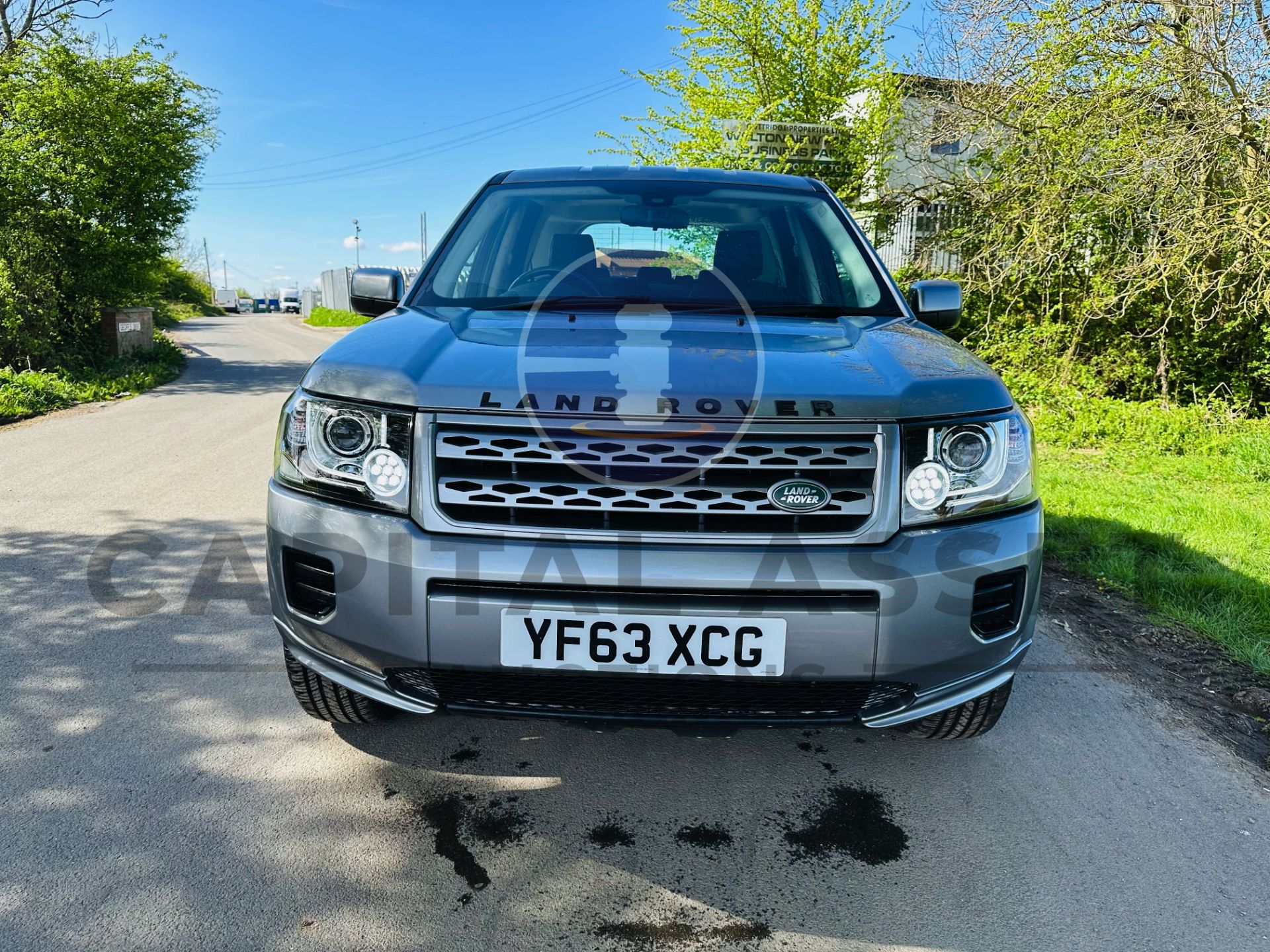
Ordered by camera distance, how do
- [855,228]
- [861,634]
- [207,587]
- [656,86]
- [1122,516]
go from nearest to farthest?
1. [861,634]
2. [855,228]
3. [207,587]
4. [1122,516]
5. [656,86]

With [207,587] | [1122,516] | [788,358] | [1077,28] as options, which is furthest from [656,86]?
[788,358]

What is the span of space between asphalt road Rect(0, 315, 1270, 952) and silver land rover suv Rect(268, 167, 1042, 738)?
362 mm

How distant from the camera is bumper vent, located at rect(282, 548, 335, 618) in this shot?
6.88 feet

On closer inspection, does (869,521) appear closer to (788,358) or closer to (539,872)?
(788,358)

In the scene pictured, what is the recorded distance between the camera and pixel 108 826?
2.18m

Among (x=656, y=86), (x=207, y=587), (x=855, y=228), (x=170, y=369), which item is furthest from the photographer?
(x=656, y=86)

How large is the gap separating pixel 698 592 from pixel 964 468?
72 cm

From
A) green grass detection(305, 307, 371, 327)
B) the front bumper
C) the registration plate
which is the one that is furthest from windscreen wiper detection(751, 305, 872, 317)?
green grass detection(305, 307, 371, 327)

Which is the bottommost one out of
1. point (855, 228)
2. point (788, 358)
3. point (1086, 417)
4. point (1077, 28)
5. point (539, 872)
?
point (539, 872)

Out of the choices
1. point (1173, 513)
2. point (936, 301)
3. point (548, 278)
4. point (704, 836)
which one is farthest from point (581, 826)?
point (1173, 513)

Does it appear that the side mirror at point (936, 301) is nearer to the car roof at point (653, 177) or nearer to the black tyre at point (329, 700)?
the car roof at point (653, 177)

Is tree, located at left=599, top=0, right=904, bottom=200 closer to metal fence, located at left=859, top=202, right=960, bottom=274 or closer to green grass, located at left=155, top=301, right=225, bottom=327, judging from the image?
metal fence, located at left=859, top=202, right=960, bottom=274

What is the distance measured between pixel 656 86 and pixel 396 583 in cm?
1519

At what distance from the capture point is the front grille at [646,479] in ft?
6.50
